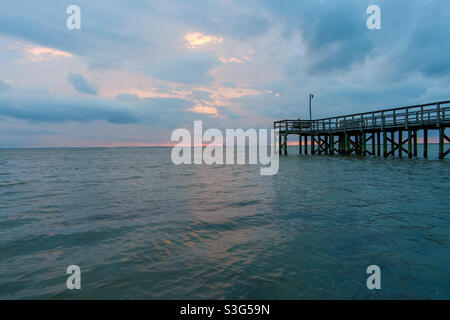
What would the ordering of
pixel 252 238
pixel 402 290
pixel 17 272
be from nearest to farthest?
pixel 402 290 → pixel 17 272 → pixel 252 238

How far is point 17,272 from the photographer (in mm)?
3666

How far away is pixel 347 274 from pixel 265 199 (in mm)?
5189

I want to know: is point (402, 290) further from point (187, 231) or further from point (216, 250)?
point (187, 231)

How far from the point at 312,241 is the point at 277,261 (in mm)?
1114

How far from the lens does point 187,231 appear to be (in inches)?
211

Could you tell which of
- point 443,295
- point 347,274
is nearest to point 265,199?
point 347,274

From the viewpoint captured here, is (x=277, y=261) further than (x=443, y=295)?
Yes

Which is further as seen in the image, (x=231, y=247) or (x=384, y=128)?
(x=384, y=128)

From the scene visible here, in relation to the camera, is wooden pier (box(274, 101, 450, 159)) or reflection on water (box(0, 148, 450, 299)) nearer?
reflection on water (box(0, 148, 450, 299))

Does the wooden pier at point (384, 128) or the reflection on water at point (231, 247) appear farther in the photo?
the wooden pier at point (384, 128)

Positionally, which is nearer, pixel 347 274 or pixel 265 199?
pixel 347 274
